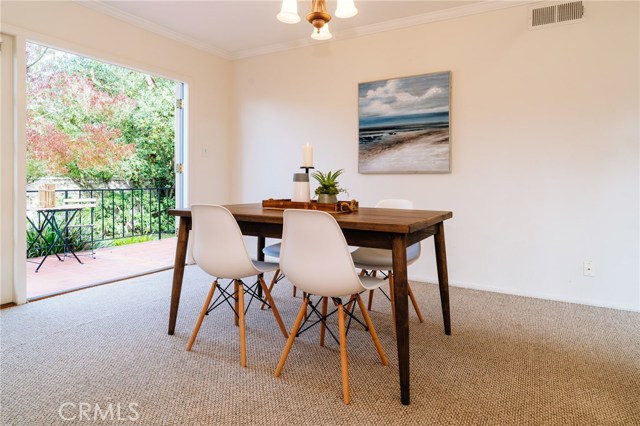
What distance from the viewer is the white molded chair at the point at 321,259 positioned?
62.9 inches

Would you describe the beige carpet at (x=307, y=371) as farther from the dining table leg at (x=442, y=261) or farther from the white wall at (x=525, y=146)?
the white wall at (x=525, y=146)

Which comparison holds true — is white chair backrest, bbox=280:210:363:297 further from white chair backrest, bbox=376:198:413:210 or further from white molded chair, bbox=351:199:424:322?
white chair backrest, bbox=376:198:413:210

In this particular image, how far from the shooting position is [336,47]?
3.96 meters

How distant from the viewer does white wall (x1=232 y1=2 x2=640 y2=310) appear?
283cm

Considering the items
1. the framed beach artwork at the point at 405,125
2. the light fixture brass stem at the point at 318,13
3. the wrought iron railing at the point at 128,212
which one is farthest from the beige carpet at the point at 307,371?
the wrought iron railing at the point at 128,212

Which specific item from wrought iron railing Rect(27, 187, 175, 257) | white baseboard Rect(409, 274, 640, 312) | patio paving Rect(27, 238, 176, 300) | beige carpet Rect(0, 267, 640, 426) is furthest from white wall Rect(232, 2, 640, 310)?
wrought iron railing Rect(27, 187, 175, 257)

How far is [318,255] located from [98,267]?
3809 mm

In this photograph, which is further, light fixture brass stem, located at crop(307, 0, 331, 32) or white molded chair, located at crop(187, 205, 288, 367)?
light fixture brass stem, located at crop(307, 0, 331, 32)

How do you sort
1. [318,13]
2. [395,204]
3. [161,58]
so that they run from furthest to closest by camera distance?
[161,58] → [395,204] → [318,13]

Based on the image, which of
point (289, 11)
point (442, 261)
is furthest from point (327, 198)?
point (289, 11)

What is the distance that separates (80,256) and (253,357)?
4158 mm

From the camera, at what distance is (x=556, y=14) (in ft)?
9.75

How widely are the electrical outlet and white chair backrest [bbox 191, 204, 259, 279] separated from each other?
2.59m

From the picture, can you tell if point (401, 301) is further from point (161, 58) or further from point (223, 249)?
point (161, 58)
